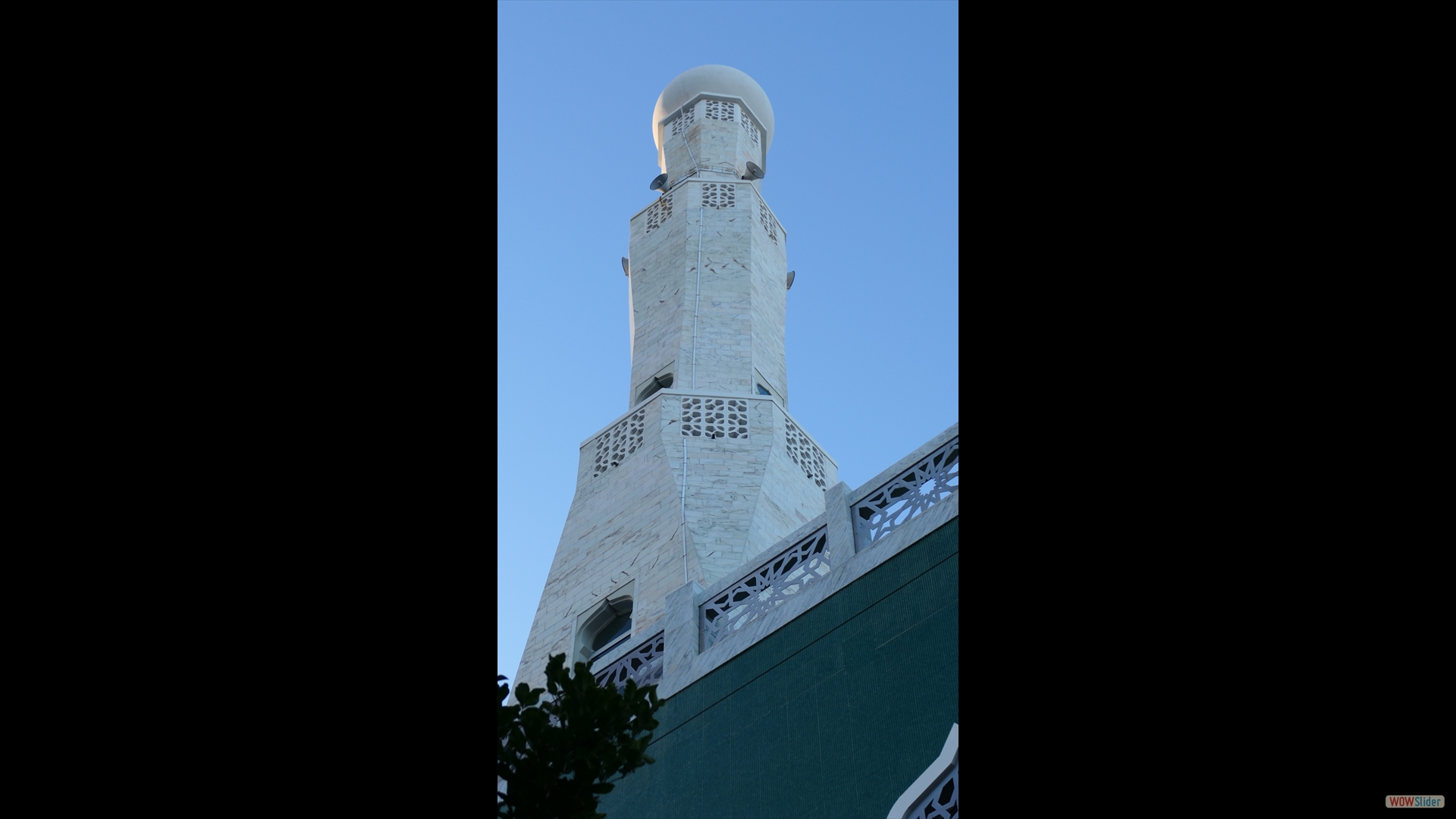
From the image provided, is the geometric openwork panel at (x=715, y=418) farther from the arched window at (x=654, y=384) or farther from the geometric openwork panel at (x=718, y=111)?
the geometric openwork panel at (x=718, y=111)

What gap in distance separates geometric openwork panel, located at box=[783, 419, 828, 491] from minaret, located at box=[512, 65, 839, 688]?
0.11 ft

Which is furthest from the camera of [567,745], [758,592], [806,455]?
[806,455]

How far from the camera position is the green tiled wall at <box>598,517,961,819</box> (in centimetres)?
981

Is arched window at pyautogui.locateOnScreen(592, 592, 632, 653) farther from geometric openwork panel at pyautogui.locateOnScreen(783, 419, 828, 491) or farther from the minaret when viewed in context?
geometric openwork panel at pyautogui.locateOnScreen(783, 419, 828, 491)

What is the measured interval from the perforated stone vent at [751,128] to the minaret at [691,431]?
0.35 feet

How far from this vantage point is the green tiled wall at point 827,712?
9.81 meters

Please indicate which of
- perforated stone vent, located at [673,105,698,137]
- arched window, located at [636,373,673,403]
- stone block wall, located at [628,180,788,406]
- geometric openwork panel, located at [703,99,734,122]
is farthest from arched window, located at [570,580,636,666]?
geometric openwork panel, located at [703,99,734,122]

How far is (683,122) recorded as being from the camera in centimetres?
3089

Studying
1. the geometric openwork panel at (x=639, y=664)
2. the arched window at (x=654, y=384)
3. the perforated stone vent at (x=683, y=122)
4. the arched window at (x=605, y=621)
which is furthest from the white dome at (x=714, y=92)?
the geometric openwork panel at (x=639, y=664)

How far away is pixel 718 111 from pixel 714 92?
0.55m

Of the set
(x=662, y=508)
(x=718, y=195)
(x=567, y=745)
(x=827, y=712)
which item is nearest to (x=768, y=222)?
(x=718, y=195)

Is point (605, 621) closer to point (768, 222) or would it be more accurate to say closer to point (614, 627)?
point (614, 627)
